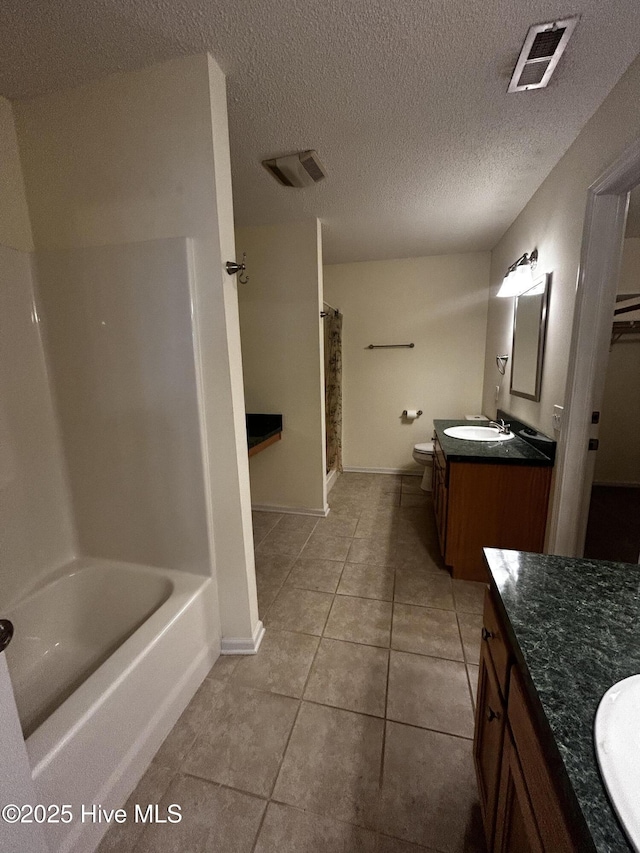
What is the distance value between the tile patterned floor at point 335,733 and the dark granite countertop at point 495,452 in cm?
81

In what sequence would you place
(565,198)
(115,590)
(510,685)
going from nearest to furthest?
1. (510,685)
2. (115,590)
3. (565,198)

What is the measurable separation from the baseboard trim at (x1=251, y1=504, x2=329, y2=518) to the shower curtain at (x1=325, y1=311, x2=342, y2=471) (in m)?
0.74

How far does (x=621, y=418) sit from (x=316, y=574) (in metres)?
3.43

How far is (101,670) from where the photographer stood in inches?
44.4

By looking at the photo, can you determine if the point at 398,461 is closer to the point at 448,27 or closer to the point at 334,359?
the point at 334,359

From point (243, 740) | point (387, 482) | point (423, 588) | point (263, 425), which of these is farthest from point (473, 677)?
point (387, 482)

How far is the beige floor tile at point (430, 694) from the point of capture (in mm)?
1327

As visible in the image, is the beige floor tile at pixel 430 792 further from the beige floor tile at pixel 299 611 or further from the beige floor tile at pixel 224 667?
the beige floor tile at pixel 224 667

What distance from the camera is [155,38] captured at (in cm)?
115

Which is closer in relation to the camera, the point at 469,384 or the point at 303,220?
the point at 303,220

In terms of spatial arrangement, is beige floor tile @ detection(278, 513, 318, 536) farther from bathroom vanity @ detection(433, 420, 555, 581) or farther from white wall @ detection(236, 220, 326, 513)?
bathroom vanity @ detection(433, 420, 555, 581)

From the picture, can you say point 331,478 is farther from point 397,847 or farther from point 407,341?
point 397,847

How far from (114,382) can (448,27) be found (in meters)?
1.78

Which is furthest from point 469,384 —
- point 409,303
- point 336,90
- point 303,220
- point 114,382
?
point 114,382
